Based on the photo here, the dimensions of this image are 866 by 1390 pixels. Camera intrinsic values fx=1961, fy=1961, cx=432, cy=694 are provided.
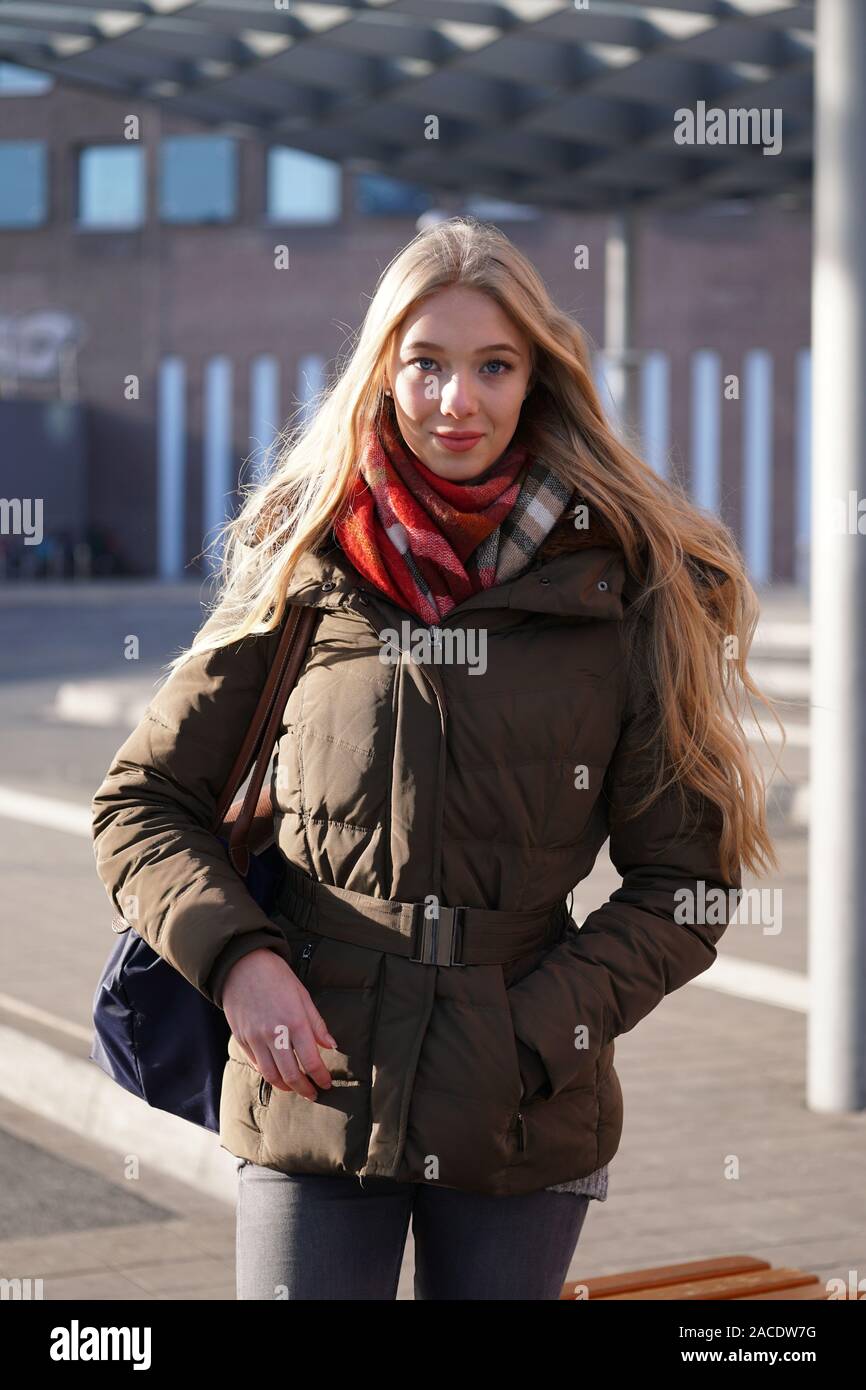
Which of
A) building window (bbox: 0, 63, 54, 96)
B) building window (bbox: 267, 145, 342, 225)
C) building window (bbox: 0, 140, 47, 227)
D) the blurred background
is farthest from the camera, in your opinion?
building window (bbox: 0, 140, 47, 227)

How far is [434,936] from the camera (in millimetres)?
2229

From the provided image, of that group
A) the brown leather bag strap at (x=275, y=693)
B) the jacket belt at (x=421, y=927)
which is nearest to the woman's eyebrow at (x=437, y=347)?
the brown leather bag strap at (x=275, y=693)

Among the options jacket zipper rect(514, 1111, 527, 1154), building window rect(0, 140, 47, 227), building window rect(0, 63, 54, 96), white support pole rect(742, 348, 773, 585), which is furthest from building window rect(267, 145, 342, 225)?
jacket zipper rect(514, 1111, 527, 1154)

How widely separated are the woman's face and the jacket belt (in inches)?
21.1

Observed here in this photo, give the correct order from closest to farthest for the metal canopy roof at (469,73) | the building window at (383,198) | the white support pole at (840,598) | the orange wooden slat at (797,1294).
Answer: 1. the orange wooden slat at (797,1294)
2. the white support pole at (840,598)
3. the metal canopy roof at (469,73)
4. the building window at (383,198)

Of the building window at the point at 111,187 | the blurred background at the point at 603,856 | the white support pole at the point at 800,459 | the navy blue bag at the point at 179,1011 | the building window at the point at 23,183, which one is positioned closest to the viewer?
the navy blue bag at the point at 179,1011

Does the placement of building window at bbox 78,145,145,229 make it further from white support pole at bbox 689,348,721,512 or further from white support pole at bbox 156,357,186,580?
white support pole at bbox 689,348,721,512

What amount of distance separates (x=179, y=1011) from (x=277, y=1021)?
31 cm

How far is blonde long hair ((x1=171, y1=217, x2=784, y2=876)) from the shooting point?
236 centimetres

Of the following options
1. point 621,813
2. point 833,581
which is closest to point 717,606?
point 621,813

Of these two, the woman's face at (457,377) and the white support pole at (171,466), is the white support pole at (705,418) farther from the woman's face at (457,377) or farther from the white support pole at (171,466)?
the woman's face at (457,377)

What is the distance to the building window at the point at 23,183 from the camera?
143 ft

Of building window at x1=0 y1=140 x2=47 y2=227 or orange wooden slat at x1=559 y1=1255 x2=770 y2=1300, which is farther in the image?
building window at x1=0 y1=140 x2=47 y2=227
